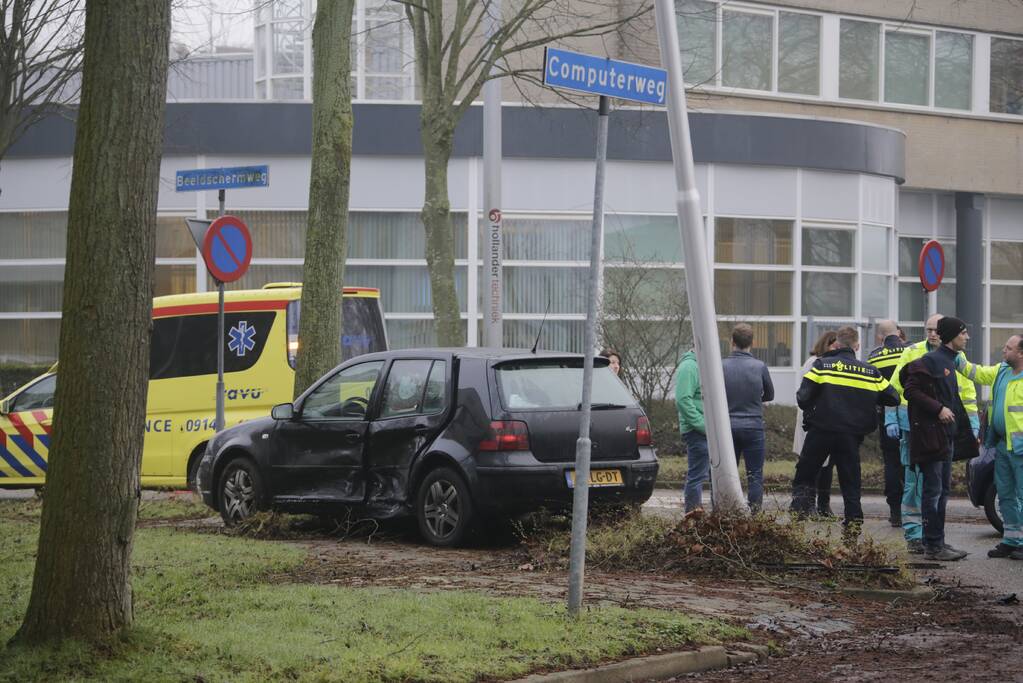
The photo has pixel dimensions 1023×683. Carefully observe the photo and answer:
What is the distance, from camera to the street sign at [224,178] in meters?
15.4

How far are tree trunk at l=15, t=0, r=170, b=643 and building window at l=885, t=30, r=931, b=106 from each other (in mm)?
26749

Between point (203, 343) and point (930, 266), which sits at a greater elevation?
point (930, 266)

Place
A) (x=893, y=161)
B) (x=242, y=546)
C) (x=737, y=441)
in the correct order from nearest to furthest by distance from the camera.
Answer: (x=242, y=546)
(x=737, y=441)
(x=893, y=161)

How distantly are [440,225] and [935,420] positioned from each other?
8.79 m

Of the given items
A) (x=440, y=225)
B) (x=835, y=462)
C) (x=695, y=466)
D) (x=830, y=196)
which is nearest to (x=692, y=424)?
(x=695, y=466)

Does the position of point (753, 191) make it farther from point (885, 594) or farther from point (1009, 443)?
point (885, 594)

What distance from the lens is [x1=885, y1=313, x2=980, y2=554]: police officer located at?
12.2 m

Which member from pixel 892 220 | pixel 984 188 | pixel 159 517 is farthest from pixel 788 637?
pixel 984 188

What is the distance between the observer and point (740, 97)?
96.1 feet

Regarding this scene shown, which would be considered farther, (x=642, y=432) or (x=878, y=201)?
(x=878, y=201)

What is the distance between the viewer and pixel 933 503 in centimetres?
1191

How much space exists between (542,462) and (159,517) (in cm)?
455

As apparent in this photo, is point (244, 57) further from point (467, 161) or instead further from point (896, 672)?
point (896, 672)

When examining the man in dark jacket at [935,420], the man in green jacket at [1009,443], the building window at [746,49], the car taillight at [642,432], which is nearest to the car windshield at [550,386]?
the car taillight at [642,432]
